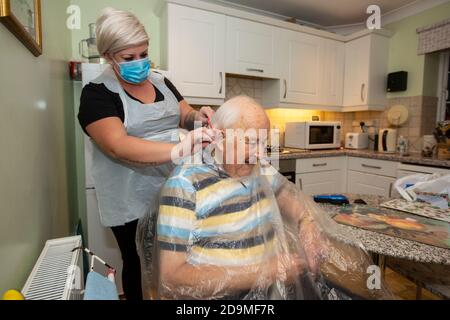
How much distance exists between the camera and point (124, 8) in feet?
8.02

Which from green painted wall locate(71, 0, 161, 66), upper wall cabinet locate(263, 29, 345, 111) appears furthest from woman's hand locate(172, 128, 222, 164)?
upper wall cabinet locate(263, 29, 345, 111)

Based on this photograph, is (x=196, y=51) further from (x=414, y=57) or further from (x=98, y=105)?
(x=414, y=57)

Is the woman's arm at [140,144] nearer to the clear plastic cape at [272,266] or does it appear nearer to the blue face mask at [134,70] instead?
the clear plastic cape at [272,266]

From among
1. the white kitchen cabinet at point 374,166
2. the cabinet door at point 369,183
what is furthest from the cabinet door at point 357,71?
the cabinet door at point 369,183

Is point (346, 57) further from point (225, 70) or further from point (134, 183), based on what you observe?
point (134, 183)

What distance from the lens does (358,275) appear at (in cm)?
77

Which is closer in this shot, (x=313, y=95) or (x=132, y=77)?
(x=132, y=77)

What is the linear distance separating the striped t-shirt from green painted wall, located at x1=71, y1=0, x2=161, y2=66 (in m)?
2.02

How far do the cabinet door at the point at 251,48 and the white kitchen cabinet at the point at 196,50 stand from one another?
0.09m

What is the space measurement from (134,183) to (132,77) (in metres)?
0.42

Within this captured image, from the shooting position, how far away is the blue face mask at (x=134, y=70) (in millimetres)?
1057

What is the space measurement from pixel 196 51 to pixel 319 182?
5.72 feet

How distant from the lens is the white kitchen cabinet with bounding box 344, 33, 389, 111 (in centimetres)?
306
